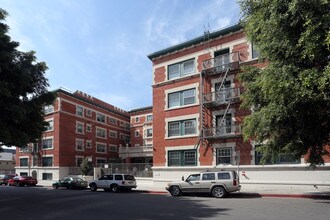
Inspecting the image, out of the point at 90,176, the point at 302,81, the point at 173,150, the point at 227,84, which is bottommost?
the point at 90,176

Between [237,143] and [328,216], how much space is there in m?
17.3

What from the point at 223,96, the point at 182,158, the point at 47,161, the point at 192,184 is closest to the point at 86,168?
the point at 47,161

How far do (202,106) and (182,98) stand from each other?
9.30 ft

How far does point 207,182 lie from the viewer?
22.9m

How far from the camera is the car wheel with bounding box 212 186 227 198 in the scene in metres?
22.1

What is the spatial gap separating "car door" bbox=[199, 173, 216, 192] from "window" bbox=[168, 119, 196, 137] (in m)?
9.87

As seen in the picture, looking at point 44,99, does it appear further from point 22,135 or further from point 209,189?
point 209,189

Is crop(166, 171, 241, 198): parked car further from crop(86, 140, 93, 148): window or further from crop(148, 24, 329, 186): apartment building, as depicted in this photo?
crop(86, 140, 93, 148): window

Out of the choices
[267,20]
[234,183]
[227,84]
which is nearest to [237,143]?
[227,84]

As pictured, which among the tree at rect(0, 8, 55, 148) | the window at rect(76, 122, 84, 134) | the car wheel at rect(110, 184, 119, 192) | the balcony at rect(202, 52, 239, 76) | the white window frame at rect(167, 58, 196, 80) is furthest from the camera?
the window at rect(76, 122, 84, 134)

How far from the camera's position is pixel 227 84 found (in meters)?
31.6

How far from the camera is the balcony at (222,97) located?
30.1 m

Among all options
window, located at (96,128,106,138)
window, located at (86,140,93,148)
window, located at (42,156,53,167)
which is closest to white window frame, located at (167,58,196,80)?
window, located at (42,156,53,167)

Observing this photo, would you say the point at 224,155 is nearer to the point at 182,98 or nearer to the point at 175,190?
the point at 182,98
